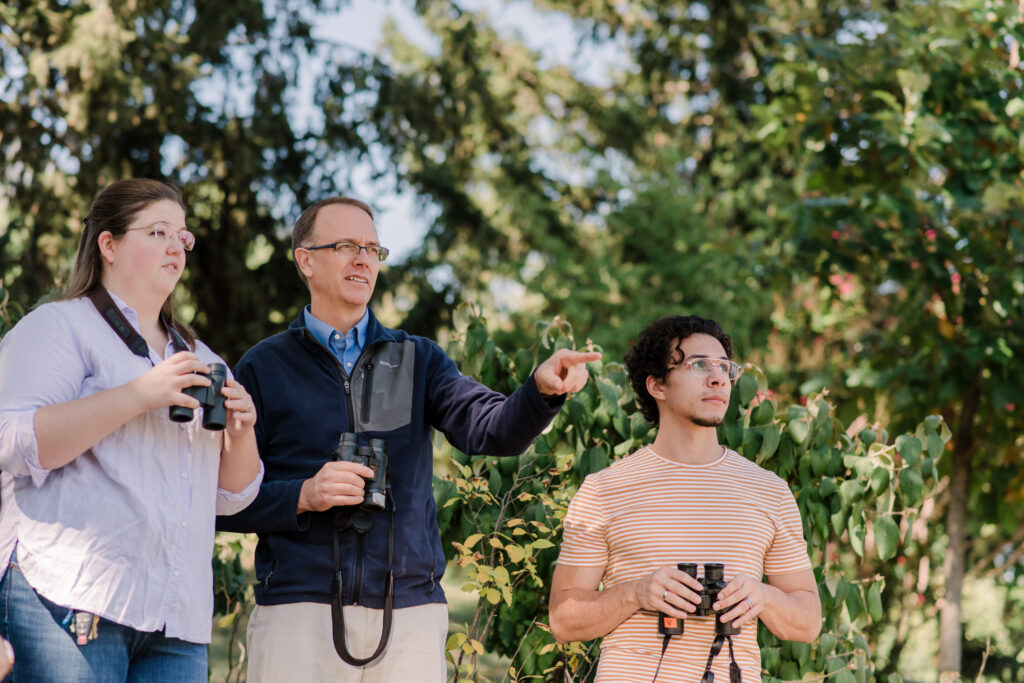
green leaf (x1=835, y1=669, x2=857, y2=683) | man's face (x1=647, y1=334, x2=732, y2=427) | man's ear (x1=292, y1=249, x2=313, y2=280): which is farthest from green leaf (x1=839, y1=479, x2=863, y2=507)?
man's ear (x1=292, y1=249, x2=313, y2=280)

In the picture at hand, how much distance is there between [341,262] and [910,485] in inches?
79.2

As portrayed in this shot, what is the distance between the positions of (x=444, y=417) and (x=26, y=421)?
1.01 m

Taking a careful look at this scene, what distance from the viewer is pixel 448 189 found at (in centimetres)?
962

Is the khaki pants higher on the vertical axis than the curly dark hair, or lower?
lower

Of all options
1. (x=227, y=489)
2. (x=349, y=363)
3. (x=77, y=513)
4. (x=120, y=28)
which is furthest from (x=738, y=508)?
(x=120, y=28)

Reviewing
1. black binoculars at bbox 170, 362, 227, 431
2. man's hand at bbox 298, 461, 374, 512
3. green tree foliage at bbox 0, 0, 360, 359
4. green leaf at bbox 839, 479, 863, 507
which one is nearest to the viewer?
black binoculars at bbox 170, 362, 227, 431

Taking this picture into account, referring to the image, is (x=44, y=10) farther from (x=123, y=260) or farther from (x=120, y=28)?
(x=123, y=260)

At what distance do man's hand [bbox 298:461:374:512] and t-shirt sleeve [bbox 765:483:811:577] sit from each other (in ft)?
3.51

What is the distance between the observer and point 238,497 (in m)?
2.43

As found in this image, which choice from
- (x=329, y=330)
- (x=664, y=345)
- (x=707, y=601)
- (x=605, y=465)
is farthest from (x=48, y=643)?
(x=605, y=465)

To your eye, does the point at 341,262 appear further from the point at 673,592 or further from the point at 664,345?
the point at 673,592

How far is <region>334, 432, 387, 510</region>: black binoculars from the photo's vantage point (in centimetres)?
247

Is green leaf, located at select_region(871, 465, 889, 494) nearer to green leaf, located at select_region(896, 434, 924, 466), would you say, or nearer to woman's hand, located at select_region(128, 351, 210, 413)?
green leaf, located at select_region(896, 434, 924, 466)

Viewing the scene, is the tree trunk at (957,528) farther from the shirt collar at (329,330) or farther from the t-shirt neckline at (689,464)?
the shirt collar at (329,330)
